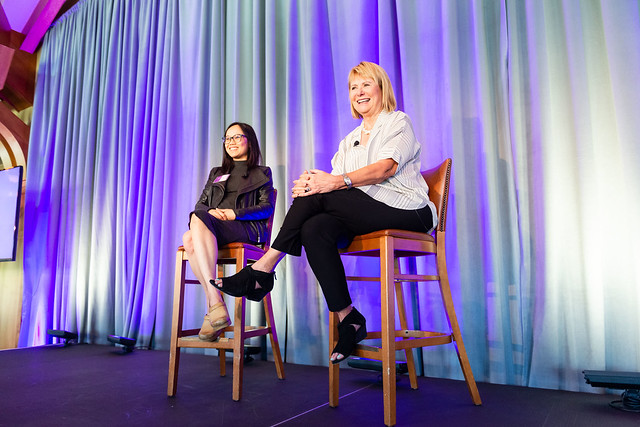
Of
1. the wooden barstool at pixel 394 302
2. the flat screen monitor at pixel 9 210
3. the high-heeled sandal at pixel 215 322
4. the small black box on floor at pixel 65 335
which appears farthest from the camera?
the flat screen monitor at pixel 9 210

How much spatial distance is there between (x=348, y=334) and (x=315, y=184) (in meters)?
0.47

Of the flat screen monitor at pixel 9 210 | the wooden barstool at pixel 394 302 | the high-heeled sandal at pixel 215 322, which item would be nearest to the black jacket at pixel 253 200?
the high-heeled sandal at pixel 215 322

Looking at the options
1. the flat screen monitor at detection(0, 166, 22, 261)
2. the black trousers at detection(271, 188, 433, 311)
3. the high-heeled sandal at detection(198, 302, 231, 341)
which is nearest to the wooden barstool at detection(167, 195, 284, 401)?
the high-heeled sandal at detection(198, 302, 231, 341)

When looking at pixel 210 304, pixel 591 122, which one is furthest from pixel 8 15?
pixel 591 122

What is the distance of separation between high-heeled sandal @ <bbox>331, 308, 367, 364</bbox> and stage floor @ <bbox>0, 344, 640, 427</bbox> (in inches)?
7.5

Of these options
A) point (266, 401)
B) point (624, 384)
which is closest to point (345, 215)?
point (266, 401)

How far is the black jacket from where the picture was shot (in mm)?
1965

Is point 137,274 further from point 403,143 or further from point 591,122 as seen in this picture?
point 591,122

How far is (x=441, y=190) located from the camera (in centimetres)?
160

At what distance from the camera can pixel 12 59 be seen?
4645 millimetres

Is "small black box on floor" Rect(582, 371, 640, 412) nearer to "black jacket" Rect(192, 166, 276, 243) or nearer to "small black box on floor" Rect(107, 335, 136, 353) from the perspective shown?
"black jacket" Rect(192, 166, 276, 243)

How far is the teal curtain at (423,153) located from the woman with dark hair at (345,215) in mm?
556

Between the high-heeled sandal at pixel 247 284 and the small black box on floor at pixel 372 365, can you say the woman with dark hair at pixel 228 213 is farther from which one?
the small black box on floor at pixel 372 365

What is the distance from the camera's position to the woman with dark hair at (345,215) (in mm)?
1376
